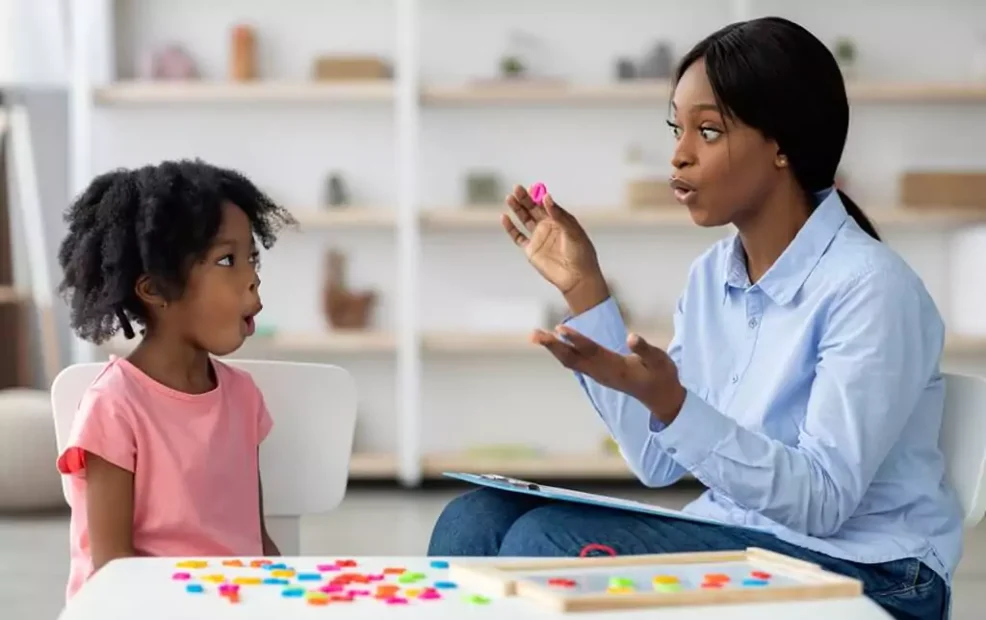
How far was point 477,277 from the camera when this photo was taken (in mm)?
5043

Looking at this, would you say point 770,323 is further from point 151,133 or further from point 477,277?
point 151,133

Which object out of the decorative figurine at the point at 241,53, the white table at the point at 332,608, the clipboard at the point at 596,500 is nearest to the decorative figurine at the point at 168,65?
the decorative figurine at the point at 241,53

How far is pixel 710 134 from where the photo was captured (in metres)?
1.81

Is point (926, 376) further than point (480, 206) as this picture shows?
No

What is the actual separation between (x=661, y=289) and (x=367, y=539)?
1.61m

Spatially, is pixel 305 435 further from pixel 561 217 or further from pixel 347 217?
pixel 347 217

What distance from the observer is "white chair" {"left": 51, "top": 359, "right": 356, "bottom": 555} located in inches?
76.0

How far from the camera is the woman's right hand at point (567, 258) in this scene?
6.15 ft

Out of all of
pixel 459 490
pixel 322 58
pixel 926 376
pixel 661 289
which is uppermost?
pixel 322 58

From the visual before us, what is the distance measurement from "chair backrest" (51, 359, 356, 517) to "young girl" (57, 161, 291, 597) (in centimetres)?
4

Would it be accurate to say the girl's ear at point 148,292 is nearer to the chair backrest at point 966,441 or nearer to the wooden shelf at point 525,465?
the chair backrest at point 966,441

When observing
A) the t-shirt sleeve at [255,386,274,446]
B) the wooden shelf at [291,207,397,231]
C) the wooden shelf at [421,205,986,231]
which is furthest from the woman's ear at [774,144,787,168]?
the wooden shelf at [291,207,397,231]

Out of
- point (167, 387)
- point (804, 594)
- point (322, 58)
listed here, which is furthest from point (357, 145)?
point (804, 594)

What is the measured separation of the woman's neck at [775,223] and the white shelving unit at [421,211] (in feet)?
9.52
